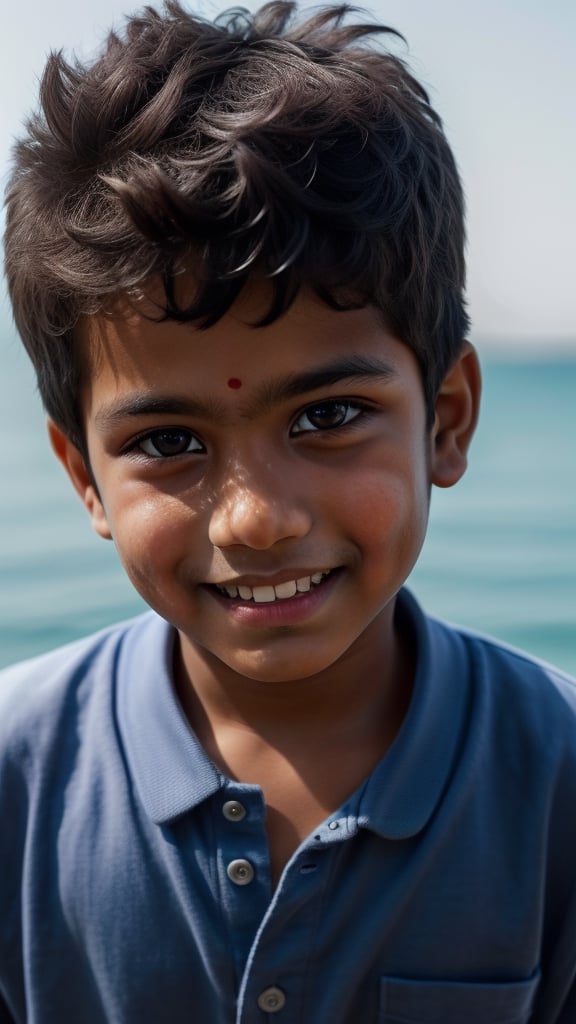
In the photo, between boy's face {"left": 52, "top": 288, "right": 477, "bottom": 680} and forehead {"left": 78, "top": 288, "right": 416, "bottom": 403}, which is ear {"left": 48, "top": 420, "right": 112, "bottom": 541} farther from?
forehead {"left": 78, "top": 288, "right": 416, "bottom": 403}

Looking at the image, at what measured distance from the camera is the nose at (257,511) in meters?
0.97

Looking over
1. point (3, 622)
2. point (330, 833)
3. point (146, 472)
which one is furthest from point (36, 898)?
point (3, 622)

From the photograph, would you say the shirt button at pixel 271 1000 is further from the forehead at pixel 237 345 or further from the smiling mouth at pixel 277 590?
the forehead at pixel 237 345

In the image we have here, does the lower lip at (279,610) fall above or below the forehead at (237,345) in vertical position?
below

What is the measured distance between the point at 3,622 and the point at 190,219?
7.97 ft

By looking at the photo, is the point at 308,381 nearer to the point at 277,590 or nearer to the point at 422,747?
the point at 277,590

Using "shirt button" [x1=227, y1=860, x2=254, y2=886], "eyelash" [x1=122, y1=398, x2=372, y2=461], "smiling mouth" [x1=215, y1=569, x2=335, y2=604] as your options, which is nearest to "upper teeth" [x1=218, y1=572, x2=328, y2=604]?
"smiling mouth" [x1=215, y1=569, x2=335, y2=604]

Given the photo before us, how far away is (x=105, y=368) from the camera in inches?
41.1

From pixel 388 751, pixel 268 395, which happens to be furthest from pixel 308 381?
pixel 388 751

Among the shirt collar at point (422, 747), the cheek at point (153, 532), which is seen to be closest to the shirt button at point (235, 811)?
the shirt collar at point (422, 747)

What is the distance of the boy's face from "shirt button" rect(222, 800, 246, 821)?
0.41 ft

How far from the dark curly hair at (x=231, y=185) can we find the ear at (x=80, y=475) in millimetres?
34

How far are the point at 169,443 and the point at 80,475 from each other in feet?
0.71

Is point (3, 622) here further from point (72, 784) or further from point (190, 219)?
point (190, 219)
